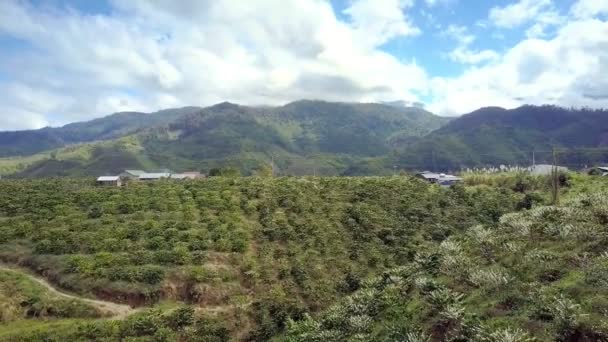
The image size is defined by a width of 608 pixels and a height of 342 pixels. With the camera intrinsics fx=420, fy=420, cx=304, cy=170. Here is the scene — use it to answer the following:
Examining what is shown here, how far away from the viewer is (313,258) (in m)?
40.2

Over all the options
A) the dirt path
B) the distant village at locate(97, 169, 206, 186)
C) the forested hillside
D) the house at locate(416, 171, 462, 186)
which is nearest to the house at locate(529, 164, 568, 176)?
the house at locate(416, 171, 462, 186)

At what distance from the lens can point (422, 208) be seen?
53.7 meters

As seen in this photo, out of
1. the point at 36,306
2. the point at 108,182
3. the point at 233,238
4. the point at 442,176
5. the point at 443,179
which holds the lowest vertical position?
the point at 36,306

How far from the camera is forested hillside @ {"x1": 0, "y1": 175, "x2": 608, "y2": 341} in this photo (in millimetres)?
17906

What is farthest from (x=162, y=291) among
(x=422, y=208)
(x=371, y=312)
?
(x=422, y=208)

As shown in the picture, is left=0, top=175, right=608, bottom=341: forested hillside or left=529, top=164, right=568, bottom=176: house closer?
left=0, top=175, right=608, bottom=341: forested hillside

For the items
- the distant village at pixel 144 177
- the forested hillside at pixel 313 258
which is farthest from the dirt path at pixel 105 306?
the distant village at pixel 144 177

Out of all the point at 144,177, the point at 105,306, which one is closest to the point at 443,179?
the point at 144,177

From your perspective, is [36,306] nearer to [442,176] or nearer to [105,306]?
[105,306]

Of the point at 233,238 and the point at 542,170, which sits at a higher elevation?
the point at 542,170

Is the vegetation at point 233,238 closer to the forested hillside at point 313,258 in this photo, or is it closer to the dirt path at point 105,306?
the forested hillside at point 313,258

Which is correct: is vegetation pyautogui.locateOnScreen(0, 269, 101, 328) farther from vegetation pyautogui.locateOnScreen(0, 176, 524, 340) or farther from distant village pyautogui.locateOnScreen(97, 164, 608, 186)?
distant village pyautogui.locateOnScreen(97, 164, 608, 186)

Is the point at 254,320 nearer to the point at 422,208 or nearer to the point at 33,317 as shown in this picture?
the point at 33,317

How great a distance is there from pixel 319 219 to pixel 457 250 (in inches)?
927
